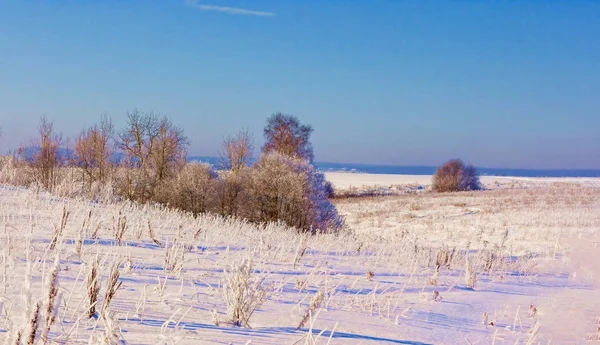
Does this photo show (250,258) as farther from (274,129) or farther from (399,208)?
(274,129)

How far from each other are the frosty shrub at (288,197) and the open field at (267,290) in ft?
43.1

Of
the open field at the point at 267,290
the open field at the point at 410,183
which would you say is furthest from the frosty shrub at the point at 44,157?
the open field at the point at 410,183

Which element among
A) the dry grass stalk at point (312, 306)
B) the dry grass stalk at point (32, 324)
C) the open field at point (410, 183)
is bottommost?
the open field at point (410, 183)

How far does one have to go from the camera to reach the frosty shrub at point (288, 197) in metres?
23.5

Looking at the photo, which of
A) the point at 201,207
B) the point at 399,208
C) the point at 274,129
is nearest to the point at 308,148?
the point at 274,129

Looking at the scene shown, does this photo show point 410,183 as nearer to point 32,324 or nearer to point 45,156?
point 45,156

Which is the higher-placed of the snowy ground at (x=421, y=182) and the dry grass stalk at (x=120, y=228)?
the dry grass stalk at (x=120, y=228)

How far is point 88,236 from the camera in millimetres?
6023

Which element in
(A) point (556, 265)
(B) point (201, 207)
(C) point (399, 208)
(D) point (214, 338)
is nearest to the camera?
(D) point (214, 338)

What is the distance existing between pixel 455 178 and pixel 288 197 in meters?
42.2

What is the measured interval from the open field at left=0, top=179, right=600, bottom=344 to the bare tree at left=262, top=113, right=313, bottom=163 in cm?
3711

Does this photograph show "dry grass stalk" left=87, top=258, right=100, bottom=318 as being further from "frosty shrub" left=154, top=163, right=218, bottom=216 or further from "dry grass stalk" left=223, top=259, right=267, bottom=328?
"frosty shrub" left=154, top=163, right=218, bottom=216

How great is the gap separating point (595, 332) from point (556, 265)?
284 inches

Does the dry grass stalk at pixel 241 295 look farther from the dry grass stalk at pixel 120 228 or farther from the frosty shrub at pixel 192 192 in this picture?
the frosty shrub at pixel 192 192
